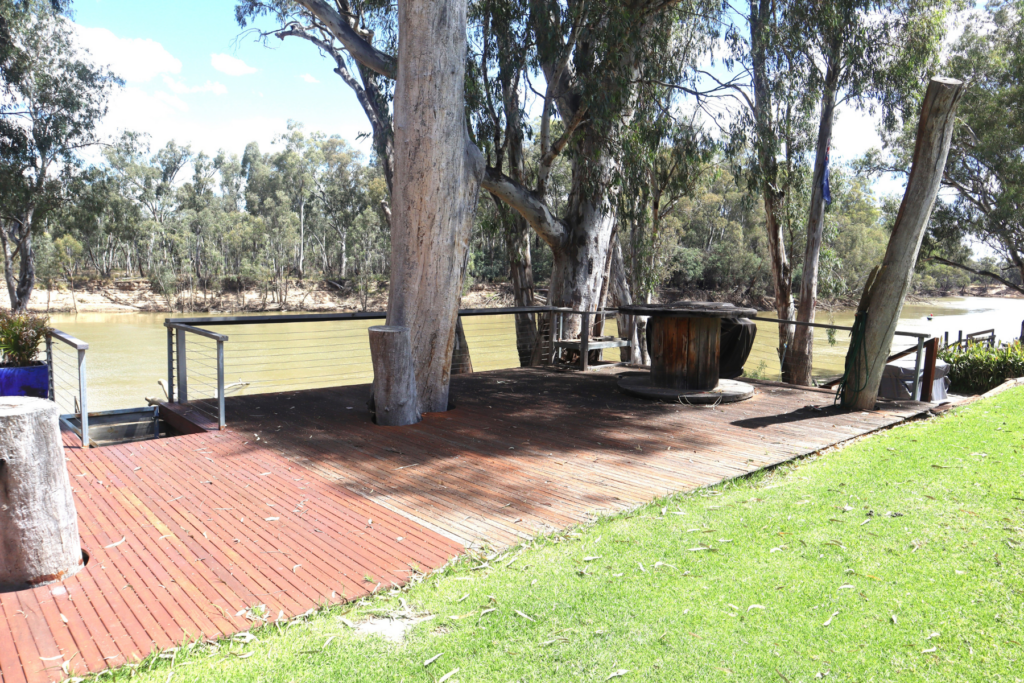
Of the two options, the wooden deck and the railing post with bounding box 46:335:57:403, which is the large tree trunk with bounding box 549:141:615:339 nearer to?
the wooden deck

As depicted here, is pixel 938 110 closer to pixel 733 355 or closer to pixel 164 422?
pixel 733 355

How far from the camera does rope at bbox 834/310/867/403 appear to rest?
5965 mm

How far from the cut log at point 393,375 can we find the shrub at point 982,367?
873 centimetres

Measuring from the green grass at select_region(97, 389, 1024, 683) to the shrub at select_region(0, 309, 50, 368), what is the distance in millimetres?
4995

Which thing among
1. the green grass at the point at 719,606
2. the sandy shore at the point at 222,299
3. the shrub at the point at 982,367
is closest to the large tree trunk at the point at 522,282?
the shrub at the point at 982,367

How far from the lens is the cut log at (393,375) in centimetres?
539

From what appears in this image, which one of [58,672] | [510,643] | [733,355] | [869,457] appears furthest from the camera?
[733,355]

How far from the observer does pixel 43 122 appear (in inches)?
734

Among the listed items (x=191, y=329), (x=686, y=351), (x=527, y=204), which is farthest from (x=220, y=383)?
(x=527, y=204)

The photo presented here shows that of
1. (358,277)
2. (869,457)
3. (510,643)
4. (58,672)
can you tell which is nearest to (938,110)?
Result: (869,457)

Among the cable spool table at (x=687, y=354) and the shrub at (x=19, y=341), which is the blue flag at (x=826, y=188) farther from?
the shrub at (x=19, y=341)

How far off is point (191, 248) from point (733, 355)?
46815 millimetres

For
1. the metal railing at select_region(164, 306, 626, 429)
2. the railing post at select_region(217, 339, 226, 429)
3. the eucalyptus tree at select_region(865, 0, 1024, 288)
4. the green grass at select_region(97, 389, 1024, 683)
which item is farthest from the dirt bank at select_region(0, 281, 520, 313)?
the green grass at select_region(97, 389, 1024, 683)

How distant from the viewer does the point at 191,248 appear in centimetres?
4712
